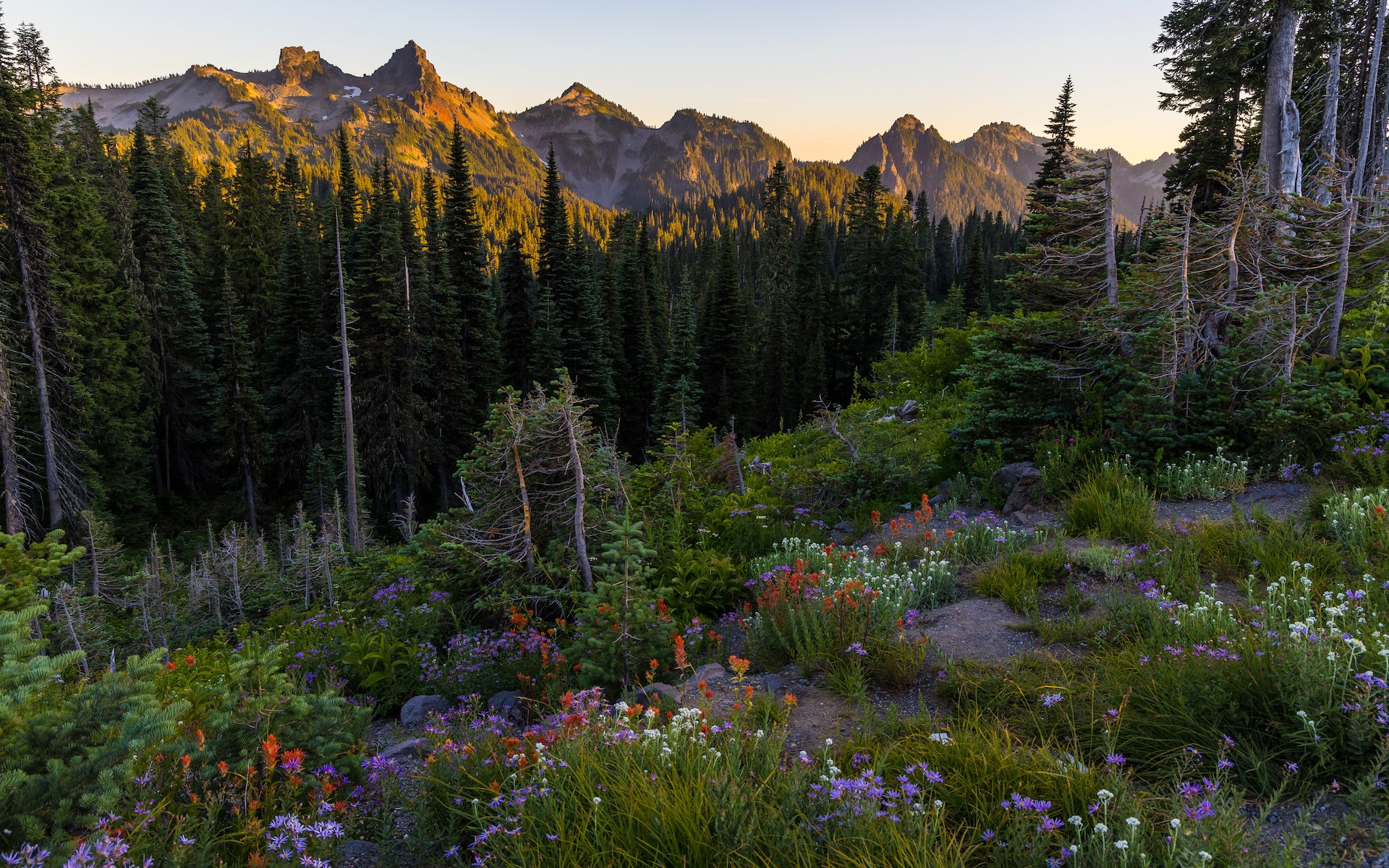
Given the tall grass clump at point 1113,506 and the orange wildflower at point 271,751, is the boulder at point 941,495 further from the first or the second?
the orange wildflower at point 271,751

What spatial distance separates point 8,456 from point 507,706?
24990 mm

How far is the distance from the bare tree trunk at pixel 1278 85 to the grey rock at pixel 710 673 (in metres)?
17.0

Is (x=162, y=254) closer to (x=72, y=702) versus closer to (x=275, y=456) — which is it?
(x=275, y=456)

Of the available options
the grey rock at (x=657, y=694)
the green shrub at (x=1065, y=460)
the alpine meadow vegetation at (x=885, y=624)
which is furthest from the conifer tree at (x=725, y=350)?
the grey rock at (x=657, y=694)

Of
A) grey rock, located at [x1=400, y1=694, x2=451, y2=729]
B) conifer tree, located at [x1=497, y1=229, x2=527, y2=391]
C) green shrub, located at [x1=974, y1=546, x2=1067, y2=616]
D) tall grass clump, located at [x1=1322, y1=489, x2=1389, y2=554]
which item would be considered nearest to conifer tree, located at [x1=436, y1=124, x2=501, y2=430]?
conifer tree, located at [x1=497, y1=229, x2=527, y2=391]

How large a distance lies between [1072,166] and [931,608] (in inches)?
325

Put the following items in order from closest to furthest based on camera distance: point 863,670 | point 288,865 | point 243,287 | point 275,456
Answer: point 288,865, point 863,670, point 275,456, point 243,287

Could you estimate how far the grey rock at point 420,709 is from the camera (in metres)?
5.40

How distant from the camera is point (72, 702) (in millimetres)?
2576

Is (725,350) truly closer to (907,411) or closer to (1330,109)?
(907,411)

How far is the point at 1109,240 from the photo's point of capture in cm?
924

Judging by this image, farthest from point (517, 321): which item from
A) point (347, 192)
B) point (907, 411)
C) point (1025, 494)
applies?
point (1025, 494)

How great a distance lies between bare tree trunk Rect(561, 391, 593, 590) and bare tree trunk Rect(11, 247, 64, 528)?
84.9 ft

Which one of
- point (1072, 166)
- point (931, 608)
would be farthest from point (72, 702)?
point (1072, 166)
